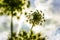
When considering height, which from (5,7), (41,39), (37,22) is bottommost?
(41,39)

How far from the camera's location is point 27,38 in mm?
27875

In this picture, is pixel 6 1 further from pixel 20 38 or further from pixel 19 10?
pixel 20 38

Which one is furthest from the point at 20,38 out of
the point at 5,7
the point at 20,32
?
the point at 5,7

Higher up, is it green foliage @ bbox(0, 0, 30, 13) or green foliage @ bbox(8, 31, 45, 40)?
green foliage @ bbox(0, 0, 30, 13)

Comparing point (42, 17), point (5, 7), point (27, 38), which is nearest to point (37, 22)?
point (42, 17)

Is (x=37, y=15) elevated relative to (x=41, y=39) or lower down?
elevated

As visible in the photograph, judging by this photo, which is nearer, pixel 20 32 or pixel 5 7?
pixel 5 7

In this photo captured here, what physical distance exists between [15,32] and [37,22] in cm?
315

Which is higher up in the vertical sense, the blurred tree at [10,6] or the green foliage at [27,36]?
the blurred tree at [10,6]

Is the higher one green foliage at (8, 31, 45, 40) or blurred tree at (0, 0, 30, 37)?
blurred tree at (0, 0, 30, 37)

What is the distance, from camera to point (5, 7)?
85.3 ft

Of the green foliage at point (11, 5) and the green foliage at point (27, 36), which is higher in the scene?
the green foliage at point (11, 5)

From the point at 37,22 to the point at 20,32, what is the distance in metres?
2.84

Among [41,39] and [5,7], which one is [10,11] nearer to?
[5,7]
